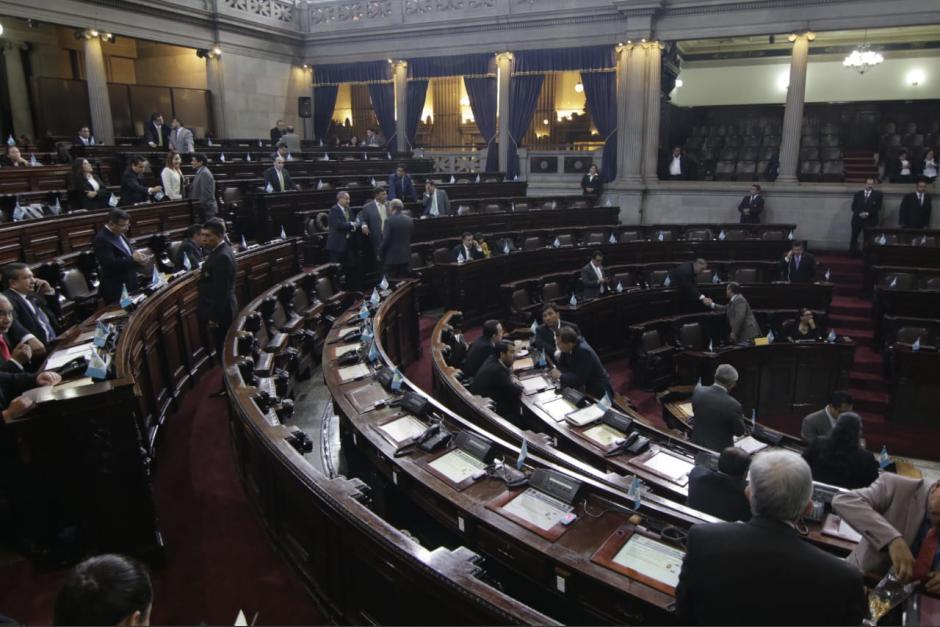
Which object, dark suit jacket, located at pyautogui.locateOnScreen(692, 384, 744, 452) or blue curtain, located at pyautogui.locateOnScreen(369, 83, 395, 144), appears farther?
blue curtain, located at pyautogui.locateOnScreen(369, 83, 395, 144)

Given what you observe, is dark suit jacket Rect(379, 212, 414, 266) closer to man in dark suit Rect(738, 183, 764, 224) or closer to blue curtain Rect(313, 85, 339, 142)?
man in dark suit Rect(738, 183, 764, 224)

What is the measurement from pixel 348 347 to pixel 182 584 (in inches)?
93.2

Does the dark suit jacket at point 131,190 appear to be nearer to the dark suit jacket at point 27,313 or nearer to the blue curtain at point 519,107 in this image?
the dark suit jacket at point 27,313

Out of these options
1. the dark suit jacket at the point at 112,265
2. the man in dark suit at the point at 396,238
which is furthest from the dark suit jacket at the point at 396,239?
the dark suit jacket at the point at 112,265

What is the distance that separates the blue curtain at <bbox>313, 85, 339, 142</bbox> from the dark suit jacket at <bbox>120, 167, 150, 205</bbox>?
9920 mm

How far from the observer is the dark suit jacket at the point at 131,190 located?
7.96 meters

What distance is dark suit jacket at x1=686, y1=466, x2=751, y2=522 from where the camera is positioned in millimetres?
3076

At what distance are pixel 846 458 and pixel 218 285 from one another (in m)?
4.63

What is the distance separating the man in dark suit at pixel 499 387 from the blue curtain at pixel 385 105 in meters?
13.1

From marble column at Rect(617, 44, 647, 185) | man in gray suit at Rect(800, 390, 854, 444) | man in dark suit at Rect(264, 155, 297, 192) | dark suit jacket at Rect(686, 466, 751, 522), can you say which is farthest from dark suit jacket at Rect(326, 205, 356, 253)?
marble column at Rect(617, 44, 647, 185)

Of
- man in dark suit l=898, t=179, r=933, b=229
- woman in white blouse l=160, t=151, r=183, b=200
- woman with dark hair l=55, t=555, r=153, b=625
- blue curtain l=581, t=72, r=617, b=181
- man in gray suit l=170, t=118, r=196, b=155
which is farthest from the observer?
blue curtain l=581, t=72, r=617, b=181

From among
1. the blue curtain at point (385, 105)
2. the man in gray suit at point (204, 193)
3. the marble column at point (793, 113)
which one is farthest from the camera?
the blue curtain at point (385, 105)

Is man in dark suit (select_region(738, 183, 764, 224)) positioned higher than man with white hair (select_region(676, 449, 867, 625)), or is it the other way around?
man in dark suit (select_region(738, 183, 764, 224))

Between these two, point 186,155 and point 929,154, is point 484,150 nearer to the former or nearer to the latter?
point 186,155
